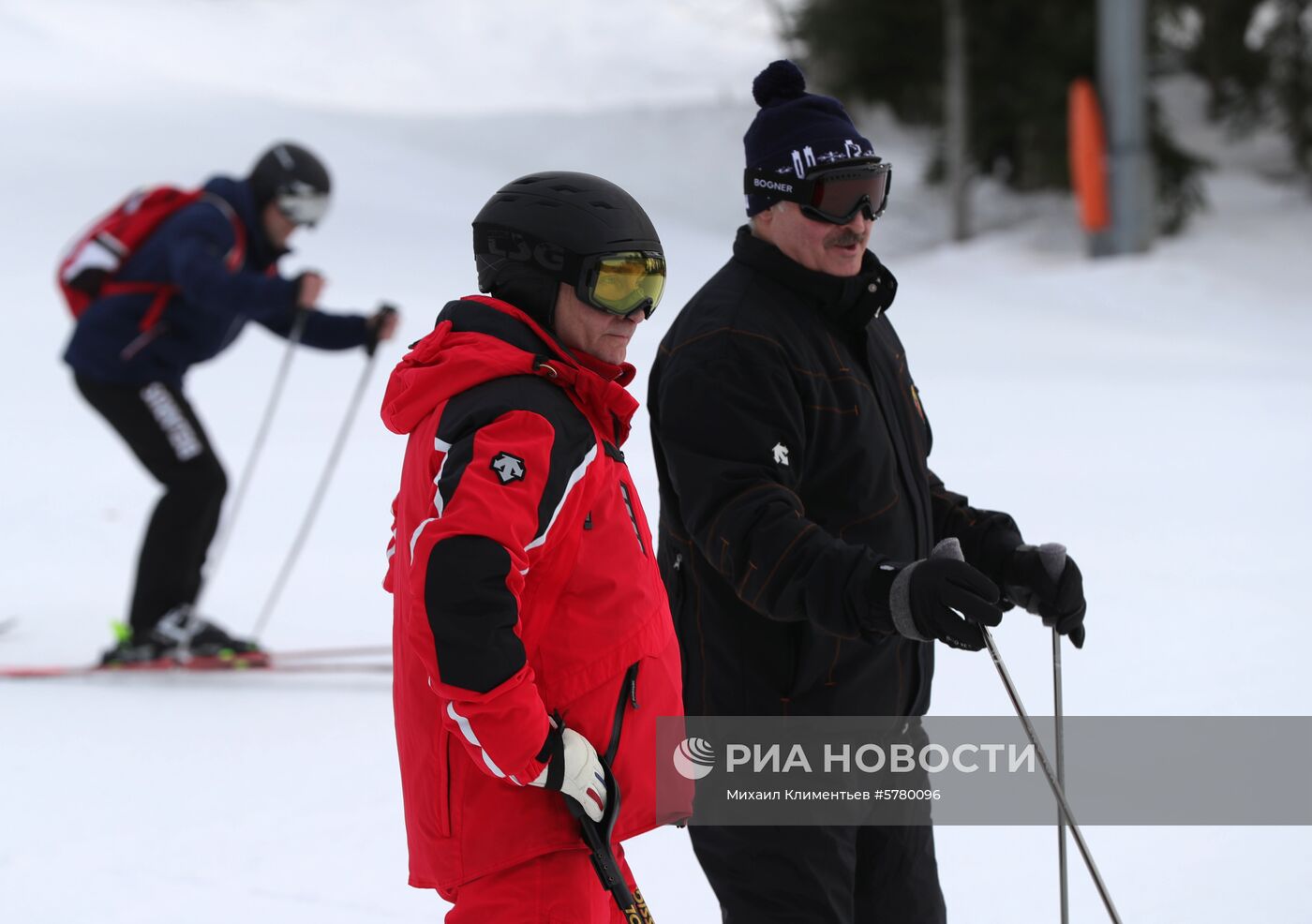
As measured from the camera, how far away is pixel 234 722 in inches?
182

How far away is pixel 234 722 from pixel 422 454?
3108 mm

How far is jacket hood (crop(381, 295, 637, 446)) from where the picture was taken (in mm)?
1796

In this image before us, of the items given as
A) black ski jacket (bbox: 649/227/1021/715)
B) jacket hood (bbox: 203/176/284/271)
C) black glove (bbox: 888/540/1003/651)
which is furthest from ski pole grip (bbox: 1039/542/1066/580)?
jacket hood (bbox: 203/176/284/271)

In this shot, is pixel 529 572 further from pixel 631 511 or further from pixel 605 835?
pixel 605 835

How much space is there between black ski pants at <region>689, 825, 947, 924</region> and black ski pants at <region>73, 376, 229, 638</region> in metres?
3.23

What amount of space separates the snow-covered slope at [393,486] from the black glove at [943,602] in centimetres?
143

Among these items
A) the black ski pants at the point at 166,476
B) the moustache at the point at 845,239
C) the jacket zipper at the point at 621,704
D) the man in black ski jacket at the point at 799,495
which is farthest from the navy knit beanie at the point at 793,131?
the black ski pants at the point at 166,476

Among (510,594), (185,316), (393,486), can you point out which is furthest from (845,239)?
(393,486)

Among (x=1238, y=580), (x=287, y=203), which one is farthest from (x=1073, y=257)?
(x=287, y=203)

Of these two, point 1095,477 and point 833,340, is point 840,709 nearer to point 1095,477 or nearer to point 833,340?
point 833,340

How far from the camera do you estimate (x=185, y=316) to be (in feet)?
16.5

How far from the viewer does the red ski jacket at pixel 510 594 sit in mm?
1702

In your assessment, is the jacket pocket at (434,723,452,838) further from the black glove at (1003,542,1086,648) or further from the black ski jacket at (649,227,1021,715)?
the black glove at (1003,542,1086,648)

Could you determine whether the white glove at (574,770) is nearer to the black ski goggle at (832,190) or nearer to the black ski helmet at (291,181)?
the black ski goggle at (832,190)
